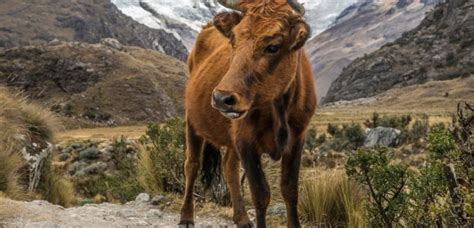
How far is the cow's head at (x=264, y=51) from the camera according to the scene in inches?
192

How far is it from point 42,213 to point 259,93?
167 inches

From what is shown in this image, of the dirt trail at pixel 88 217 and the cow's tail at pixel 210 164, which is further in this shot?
the cow's tail at pixel 210 164

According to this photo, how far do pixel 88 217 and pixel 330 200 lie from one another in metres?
3.16

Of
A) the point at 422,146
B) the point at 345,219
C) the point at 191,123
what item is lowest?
the point at 422,146

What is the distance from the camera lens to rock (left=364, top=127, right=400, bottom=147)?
97.5 ft

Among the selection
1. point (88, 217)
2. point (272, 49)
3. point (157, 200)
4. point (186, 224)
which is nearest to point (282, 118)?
point (272, 49)

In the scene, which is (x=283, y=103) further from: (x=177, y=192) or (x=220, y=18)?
(x=177, y=192)

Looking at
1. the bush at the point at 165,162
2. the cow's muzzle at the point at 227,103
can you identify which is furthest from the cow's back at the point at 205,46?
the cow's muzzle at the point at 227,103

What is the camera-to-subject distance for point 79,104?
253 feet

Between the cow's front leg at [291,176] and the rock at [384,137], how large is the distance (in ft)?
77.8

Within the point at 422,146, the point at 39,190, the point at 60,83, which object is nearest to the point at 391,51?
the point at 60,83

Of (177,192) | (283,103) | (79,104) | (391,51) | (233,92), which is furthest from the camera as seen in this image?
(391,51)

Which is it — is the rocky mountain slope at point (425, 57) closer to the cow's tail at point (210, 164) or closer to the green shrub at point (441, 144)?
the cow's tail at point (210, 164)

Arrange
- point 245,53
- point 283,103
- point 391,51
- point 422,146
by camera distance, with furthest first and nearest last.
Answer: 1. point 391,51
2. point 422,146
3. point 283,103
4. point 245,53
